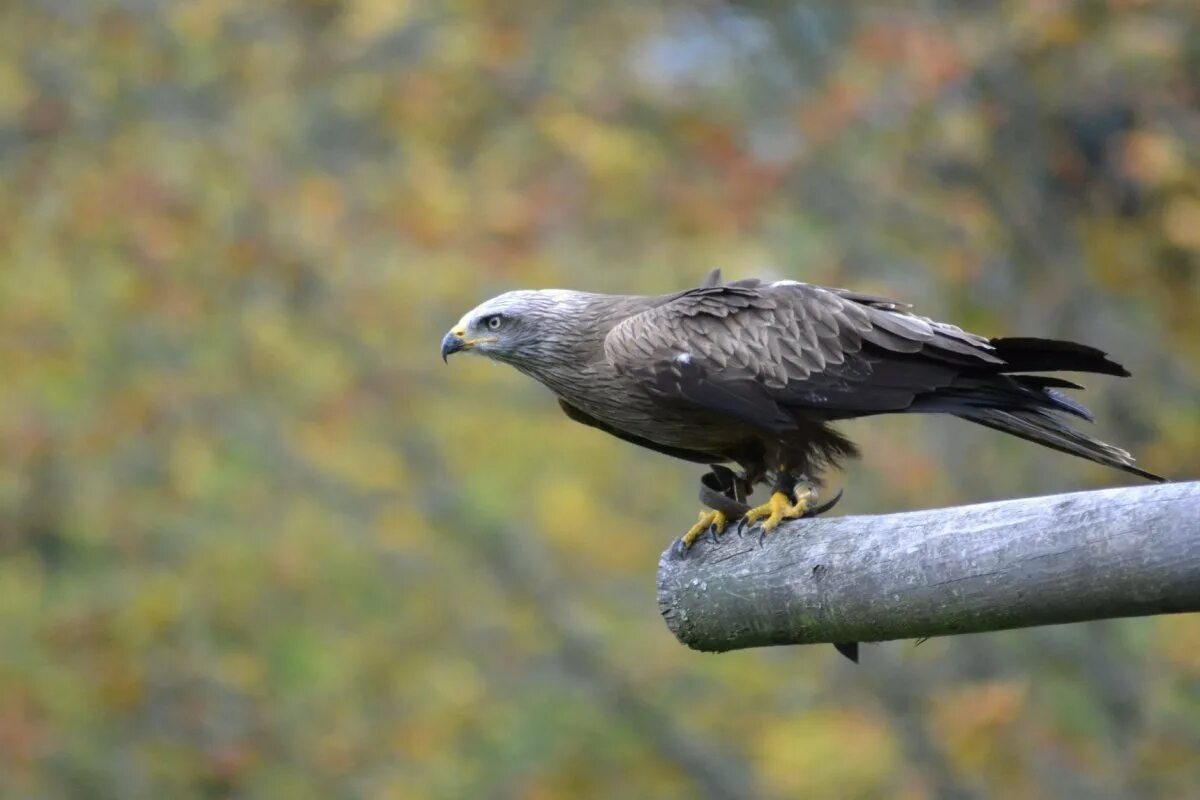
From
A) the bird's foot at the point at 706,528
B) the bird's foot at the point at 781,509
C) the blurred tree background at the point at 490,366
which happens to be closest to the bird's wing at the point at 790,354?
the bird's foot at the point at 781,509

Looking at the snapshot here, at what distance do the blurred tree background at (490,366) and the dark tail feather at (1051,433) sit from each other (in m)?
4.40

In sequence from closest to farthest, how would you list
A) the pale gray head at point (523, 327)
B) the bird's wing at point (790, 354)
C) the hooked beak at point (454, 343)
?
the bird's wing at point (790, 354), the pale gray head at point (523, 327), the hooked beak at point (454, 343)

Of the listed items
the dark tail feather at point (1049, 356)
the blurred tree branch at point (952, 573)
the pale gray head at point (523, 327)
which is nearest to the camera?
the blurred tree branch at point (952, 573)

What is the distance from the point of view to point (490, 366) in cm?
1261

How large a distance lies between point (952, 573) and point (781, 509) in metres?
1.35

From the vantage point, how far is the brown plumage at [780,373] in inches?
189

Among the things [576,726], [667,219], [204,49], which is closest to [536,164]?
[667,219]

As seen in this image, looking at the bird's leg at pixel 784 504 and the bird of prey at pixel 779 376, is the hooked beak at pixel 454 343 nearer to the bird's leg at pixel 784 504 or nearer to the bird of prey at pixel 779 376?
the bird of prey at pixel 779 376

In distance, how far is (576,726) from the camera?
1288 centimetres

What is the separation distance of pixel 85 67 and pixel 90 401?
7.76 ft

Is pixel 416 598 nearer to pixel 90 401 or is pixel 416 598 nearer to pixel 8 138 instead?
pixel 90 401

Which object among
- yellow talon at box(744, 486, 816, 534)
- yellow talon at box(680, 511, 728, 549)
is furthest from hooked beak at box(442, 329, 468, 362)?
yellow talon at box(744, 486, 816, 534)

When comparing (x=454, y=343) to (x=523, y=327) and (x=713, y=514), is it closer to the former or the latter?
(x=523, y=327)

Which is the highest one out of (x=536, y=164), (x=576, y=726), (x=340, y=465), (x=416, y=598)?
(x=536, y=164)
